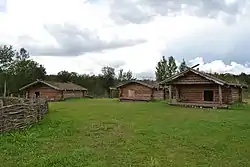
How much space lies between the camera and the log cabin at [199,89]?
32500mm

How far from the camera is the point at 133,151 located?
1162 cm

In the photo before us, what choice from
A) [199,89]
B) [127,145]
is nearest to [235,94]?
[199,89]

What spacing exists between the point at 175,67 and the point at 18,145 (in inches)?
2919

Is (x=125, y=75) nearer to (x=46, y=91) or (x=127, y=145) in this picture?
(x=46, y=91)

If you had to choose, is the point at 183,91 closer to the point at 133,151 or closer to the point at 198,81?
the point at 198,81

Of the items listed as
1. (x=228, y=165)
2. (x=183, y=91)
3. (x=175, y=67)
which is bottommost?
(x=228, y=165)

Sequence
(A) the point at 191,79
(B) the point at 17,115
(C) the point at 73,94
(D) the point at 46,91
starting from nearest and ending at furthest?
1. (B) the point at 17,115
2. (A) the point at 191,79
3. (D) the point at 46,91
4. (C) the point at 73,94

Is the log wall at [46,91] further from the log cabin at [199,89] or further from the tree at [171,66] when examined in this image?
the tree at [171,66]

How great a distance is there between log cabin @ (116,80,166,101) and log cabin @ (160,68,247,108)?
1083cm

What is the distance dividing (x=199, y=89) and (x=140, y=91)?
559 inches

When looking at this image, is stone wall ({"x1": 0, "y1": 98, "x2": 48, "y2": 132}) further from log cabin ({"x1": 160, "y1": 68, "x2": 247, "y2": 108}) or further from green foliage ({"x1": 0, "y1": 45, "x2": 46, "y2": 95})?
green foliage ({"x1": 0, "y1": 45, "x2": 46, "y2": 95})

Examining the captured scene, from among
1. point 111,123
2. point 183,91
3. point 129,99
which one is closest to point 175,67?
point 129,99

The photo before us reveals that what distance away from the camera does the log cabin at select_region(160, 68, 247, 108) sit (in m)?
32.5

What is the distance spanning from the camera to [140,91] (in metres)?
48.4
